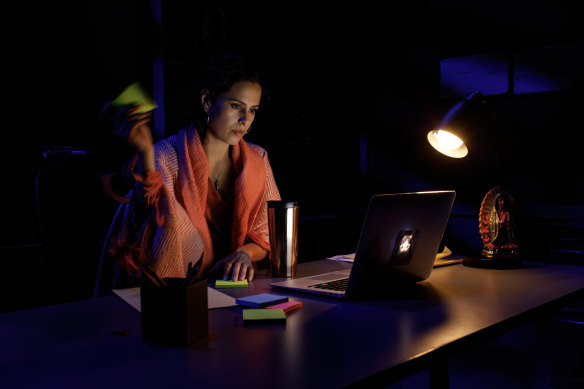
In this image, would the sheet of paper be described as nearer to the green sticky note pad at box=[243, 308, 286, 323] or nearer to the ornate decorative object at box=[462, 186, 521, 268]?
the green sticky note pad at box=[243, 308, 286, 323]

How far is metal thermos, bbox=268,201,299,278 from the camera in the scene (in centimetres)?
139

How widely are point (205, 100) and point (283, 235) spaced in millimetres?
885

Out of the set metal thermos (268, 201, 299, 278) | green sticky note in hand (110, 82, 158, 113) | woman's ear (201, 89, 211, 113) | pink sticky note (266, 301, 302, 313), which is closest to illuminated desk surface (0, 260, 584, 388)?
pink sticky note (266, 301, 302, 313)

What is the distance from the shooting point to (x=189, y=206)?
6.23ft

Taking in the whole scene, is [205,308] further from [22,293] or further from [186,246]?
[22,293]

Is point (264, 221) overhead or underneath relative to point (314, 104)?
underneath

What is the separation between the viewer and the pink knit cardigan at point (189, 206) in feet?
5.64

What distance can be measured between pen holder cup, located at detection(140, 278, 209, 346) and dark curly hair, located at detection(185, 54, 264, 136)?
4.14ft

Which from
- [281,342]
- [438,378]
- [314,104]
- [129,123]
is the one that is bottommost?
[438,378]

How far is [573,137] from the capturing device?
2.96 meters

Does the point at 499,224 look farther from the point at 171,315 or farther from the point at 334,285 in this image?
the point at 171,315

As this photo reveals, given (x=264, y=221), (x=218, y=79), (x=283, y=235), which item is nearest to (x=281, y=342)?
(x=283, y=235)

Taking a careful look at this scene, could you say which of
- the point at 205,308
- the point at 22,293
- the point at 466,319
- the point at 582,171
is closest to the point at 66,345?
the point at 205,308

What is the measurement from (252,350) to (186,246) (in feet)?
3.53
